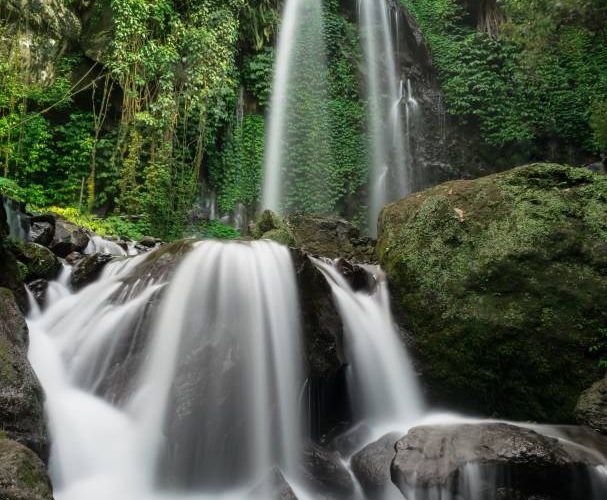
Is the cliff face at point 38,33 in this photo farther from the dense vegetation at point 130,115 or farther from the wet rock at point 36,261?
the wet rock at point 36,261

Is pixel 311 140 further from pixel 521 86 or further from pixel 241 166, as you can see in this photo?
pixel 521 86

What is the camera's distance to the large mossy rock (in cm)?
509

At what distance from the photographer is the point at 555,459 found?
3486mm

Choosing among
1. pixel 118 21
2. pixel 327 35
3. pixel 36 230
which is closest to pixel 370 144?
pixel 327 35

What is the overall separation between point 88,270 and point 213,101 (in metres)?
9.28

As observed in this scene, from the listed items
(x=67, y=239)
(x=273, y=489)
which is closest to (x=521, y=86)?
(x=67, y=239)

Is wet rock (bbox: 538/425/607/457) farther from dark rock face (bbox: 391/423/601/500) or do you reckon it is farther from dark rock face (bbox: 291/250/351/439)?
dark rock face (bbox: 291/250/351/439)

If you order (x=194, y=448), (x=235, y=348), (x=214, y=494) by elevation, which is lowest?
(x=214, y=494)

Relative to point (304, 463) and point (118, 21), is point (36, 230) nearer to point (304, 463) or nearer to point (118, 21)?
point (304, 463)

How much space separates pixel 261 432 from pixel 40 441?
1784 millimetres

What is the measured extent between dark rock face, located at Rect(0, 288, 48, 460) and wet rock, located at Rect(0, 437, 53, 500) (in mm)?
589

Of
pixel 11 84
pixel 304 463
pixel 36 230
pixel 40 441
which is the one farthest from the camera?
pixel 11 84

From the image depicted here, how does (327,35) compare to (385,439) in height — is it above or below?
above

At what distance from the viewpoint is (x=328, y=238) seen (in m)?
10.0
